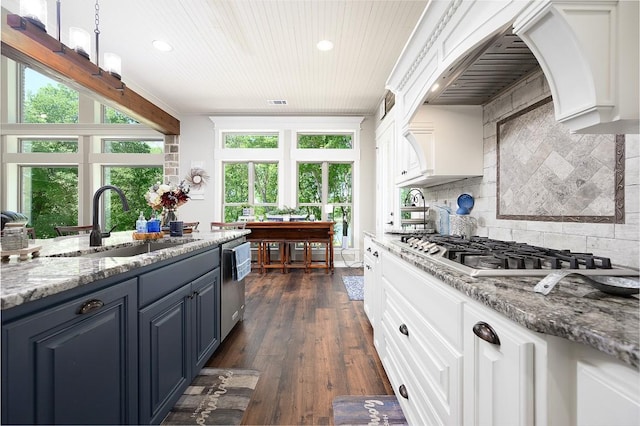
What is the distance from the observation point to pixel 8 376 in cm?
72

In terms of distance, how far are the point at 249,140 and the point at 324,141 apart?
1.56 meters

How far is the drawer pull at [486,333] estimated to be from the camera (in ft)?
2.41

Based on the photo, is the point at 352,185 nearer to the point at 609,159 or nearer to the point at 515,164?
the point at 515,164

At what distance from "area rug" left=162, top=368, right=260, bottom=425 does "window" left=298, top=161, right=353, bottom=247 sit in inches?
169

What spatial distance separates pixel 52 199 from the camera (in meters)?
6.15

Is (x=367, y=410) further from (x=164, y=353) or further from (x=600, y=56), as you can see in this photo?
(x=600, y=56)

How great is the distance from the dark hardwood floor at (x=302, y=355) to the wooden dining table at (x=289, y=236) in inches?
57.0

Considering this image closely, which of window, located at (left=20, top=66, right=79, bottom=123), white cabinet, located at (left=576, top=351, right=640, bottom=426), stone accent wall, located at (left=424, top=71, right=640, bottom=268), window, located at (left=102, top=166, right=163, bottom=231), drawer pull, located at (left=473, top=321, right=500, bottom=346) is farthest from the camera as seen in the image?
window, located at (left=102, top=166, right=163, bottom=231)

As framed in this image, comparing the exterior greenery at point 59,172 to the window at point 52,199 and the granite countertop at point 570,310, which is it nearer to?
the window at point 52,199

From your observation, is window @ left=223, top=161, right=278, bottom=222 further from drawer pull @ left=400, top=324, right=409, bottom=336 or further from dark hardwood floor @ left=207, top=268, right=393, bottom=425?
drawer pull @ left=400, top=324, right=409, bottom=336

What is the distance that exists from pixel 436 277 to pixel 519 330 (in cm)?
41

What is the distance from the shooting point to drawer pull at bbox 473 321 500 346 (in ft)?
2.41

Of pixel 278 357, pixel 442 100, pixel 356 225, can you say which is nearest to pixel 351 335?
pixel 278 357

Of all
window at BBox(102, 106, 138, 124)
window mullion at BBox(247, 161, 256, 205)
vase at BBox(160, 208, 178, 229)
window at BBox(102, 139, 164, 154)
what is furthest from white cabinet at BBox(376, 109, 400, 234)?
window at BBox(102, 106, 138, 124)
